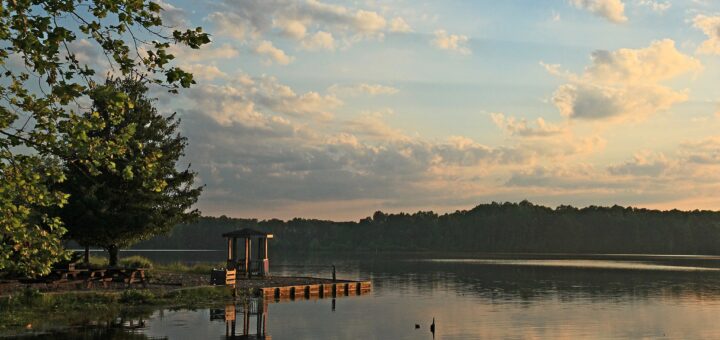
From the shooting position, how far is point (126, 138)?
45.1ft

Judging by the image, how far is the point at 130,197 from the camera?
46.7 meters

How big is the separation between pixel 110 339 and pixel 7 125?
15.9 metres

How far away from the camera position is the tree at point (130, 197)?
45.6 metres

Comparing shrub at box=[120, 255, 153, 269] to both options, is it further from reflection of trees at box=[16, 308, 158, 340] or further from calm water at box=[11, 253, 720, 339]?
reflection of trees at box=[16, 308, 158, 340]

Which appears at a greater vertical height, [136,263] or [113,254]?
[113,254]

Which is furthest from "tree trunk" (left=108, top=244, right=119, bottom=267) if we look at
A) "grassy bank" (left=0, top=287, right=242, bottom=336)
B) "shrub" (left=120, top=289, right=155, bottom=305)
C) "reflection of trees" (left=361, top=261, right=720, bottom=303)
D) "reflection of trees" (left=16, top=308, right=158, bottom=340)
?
"reflection of trees" (left=361, top=261, right=720, bottom=303)

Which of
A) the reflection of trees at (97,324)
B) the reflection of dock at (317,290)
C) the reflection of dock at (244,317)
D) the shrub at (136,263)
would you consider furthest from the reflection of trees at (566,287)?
the reflection of trees at (97,324)

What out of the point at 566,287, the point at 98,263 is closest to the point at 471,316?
the point at 566,287

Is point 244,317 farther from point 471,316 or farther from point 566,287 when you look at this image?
point 566,287

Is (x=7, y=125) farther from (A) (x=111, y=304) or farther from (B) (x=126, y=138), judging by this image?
(A) (x=111, y=304)

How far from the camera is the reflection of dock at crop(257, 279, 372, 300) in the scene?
47606 millimetres

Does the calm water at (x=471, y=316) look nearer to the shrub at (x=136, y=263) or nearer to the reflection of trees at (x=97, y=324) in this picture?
the reflection of trees at (x=97, y=324)

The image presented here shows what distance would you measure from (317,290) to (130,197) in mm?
14559

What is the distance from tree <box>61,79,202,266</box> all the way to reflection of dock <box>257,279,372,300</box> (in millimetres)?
8523
